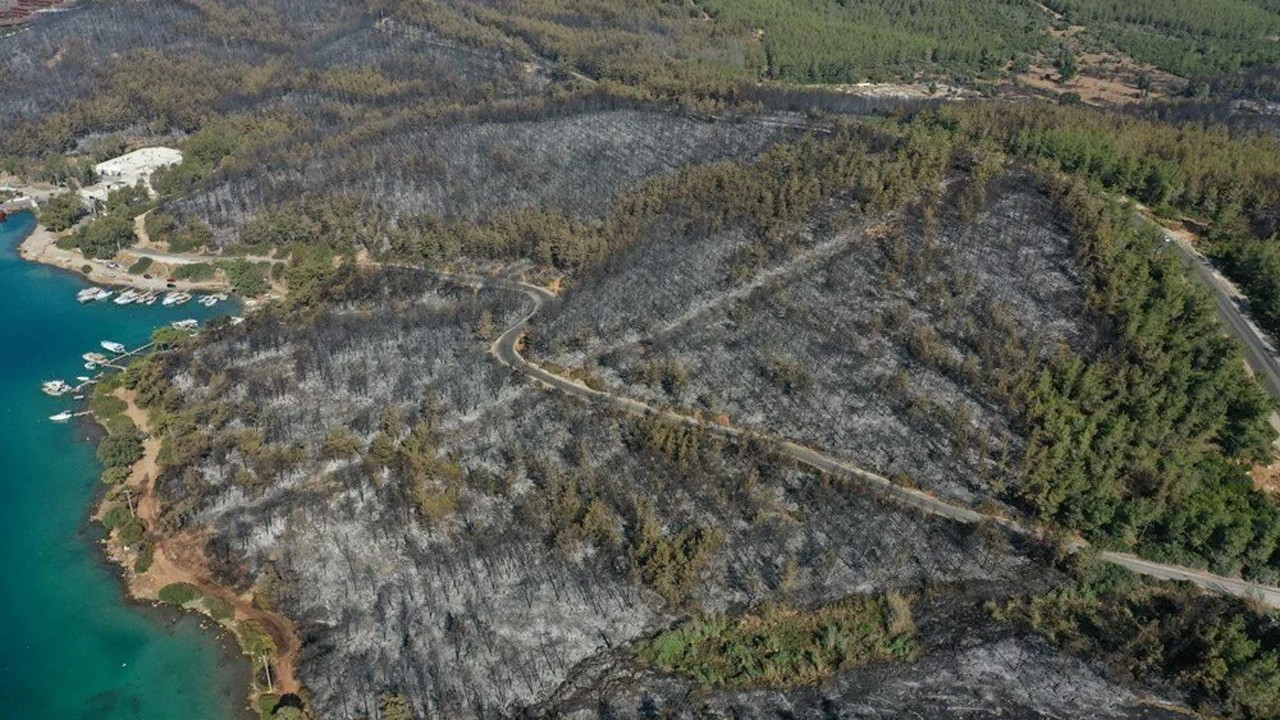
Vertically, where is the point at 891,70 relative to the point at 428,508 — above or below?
above

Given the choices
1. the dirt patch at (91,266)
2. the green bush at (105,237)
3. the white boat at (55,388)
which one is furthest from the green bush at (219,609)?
the green bush at (105,237)

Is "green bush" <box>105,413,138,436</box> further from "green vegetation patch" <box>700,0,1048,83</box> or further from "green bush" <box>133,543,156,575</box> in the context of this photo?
"green vegetation patch" <box>700,0,1048,83</box>

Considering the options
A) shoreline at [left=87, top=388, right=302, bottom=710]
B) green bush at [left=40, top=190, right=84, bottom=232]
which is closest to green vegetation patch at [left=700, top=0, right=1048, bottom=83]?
green bush at [left=40, top=190, right=84, bottom=232]

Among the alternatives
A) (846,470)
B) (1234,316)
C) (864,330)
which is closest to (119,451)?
(846,470)

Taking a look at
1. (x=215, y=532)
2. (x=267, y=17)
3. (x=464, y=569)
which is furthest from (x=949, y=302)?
(x=267, y=17)

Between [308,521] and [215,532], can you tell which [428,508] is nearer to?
[308,521]

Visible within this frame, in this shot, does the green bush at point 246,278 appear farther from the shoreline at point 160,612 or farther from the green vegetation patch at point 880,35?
the green vegetation patch at point 880,35
